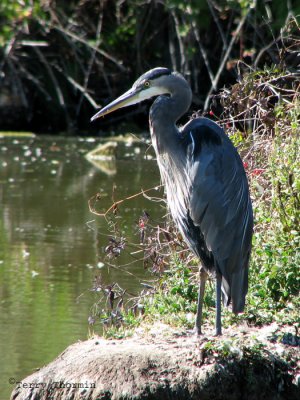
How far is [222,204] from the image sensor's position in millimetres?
4875

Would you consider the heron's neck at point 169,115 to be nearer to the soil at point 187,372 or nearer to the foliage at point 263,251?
the foliage at point 263,251

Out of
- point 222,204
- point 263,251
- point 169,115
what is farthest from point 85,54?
point 222,204

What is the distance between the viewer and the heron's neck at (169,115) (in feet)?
16.8

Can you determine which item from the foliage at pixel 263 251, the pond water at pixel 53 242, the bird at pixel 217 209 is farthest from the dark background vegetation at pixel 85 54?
the bird at pixel 217 209

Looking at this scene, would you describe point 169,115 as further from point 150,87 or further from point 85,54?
point 85,54

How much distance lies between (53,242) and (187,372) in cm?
482

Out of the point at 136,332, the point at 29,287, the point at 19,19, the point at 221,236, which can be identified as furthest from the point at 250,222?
the point at 19,19

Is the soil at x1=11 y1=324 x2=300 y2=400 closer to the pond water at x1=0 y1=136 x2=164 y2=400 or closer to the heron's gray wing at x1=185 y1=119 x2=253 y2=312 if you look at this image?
the heron's gray wing at x1=185 y1=119 x2=253 y2=312

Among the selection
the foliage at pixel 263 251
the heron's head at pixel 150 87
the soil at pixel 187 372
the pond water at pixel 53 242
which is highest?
the heron's head at pixel 150 87

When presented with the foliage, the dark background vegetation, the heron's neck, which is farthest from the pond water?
the dark background vegetation

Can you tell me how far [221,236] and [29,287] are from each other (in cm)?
295

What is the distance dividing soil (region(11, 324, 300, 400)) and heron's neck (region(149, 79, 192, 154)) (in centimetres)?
119

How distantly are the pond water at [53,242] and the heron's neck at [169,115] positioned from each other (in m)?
1.69

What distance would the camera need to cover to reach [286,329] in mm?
4836
